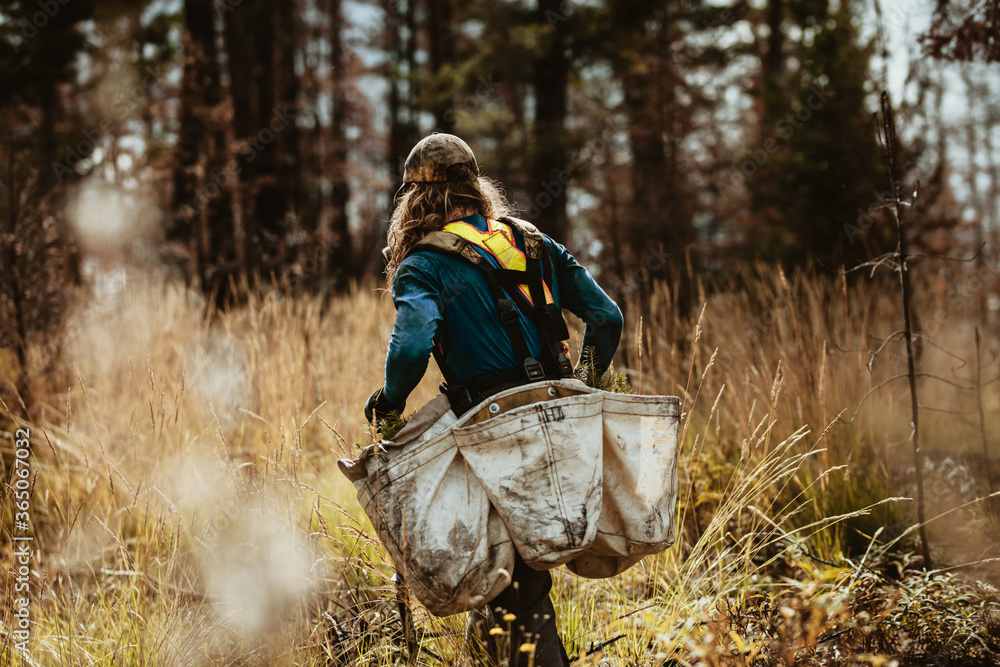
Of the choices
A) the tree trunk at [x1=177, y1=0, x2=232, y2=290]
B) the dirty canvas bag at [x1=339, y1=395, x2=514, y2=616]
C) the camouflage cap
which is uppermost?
the tree trunk at [x1=177, y1=0, x2=232, y2=290]

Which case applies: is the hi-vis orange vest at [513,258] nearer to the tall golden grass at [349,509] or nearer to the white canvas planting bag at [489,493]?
the white canvas planting bag at [489,493]

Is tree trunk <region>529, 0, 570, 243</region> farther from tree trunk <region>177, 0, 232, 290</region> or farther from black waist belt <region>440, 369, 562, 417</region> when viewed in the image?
black waist belt <region>440, 369, 562, 417</region>

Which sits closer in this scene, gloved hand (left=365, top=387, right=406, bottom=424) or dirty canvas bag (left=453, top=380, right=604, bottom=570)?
dirty canvas bag (left=453, top=380, right=604, bottom=570)

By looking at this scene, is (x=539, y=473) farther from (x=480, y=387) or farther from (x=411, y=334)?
(x=411, y=334)

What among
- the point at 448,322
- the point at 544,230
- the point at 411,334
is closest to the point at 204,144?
the point at 544,230

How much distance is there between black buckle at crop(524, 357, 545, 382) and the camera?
180cm

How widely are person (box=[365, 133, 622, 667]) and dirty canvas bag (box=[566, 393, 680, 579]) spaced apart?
10.8 inches

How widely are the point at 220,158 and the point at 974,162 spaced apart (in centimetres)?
2567

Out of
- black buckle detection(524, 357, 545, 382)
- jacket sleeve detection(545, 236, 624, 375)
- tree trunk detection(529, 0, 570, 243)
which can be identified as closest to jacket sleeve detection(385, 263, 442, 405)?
black buckle detection(524, 357, 545, 382)

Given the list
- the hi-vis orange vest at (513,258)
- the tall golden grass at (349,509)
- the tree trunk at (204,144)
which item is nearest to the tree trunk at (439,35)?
the tree trunk at (204,144)

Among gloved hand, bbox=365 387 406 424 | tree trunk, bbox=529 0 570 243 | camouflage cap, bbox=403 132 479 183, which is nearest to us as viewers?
gloved hand, bbox=365 387 406 424

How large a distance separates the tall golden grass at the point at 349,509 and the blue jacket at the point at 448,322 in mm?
363

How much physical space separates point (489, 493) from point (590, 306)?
79 centimetres

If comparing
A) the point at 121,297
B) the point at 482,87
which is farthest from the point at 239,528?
the point at 482,87
